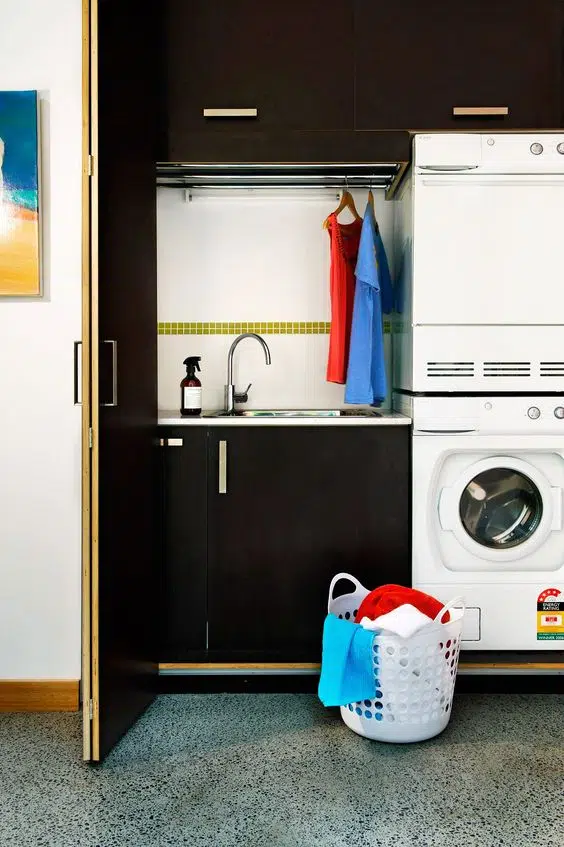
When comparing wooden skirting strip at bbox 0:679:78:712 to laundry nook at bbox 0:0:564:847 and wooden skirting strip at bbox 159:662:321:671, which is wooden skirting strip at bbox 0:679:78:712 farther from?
wooden skirting strip at bbox 159:662:321:671

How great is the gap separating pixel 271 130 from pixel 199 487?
4.10ft

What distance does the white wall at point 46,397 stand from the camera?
2.53 meters

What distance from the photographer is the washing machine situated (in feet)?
8.48

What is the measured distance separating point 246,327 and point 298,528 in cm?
91

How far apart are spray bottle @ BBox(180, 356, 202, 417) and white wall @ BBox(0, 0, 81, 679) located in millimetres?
402

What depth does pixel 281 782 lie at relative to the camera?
2.02 metres

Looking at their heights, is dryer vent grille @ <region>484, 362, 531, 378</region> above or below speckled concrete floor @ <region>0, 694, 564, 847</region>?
above

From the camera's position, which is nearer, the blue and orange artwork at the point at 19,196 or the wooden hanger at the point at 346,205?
the blue and orange artwork at the point at 19,196

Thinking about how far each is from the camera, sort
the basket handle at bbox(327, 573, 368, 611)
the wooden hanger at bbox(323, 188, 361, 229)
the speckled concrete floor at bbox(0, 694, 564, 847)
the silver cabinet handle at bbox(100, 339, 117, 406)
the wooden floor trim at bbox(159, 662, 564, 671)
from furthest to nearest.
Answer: the wooden hanger at bbox(323, 188, 361, 229) → the wooden floor trim at bbox(159, 662, 564, 671) → the basket handle at bbox(327, 573, 368, 611) → the silver cabinet handle at bbox(100, 339, 117, 406) → the speckled concrete floor at bbox(0, 694, 564, 847)

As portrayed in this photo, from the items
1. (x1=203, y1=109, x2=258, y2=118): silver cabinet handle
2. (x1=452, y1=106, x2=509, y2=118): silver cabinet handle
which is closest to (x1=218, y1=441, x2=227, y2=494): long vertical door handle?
(x1=203, y1=109, x2=258, y2=118): silver cabinet handle

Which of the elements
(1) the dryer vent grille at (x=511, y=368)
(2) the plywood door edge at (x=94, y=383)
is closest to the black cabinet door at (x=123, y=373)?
(2) the plywood door edge at (x=94, y=383)

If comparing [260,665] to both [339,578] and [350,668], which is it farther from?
[350,668]

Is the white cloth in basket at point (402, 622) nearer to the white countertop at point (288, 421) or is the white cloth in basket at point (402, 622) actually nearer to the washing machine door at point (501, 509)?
the washing machine door at point (501, 509)

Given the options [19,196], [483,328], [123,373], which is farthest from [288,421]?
[19,196]
